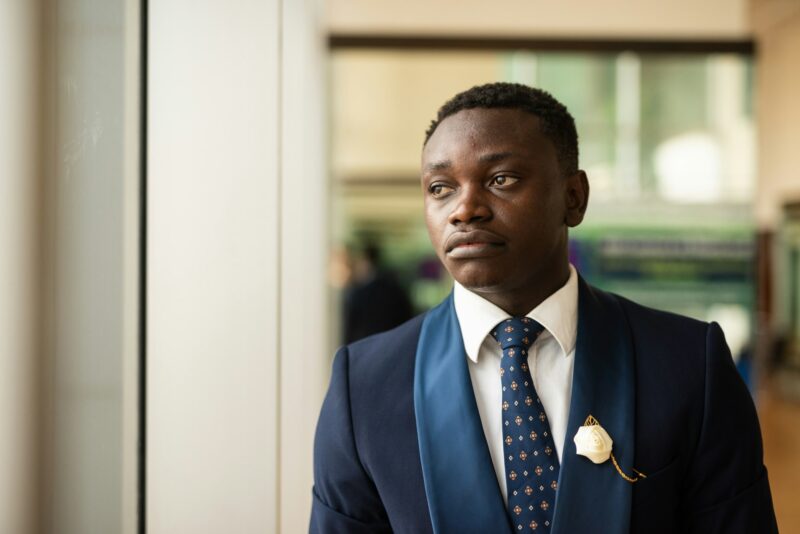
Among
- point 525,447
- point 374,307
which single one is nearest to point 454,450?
point 525,447

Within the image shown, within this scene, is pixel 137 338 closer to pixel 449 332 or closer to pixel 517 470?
pixel 449 332

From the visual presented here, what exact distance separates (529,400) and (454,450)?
133 mm

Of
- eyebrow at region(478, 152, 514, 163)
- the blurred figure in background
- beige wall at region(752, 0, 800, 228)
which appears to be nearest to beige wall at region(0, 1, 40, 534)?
eyebrow at region(478, 152, 514, 163)

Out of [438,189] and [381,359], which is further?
[381,359]

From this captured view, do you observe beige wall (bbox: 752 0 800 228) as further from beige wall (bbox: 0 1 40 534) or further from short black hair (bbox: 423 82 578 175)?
beige wall (bbox: 0 1 40 534)

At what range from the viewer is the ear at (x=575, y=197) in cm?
110

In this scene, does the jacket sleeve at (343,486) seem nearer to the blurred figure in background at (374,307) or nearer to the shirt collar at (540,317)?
the shirt collar at (540,317)

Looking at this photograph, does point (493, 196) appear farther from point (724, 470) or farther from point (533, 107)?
point (724, 470)

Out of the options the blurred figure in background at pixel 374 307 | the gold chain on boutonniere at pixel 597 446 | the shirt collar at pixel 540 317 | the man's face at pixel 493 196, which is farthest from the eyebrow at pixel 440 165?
the blurred figure in background at pixel 374 307

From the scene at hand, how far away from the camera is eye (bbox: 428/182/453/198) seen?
1.05m

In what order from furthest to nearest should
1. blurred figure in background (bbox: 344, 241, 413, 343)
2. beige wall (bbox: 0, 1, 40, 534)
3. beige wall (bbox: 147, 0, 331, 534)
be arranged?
blurred figure in background (bbox: 344, 241, 413, 343), beige wall (bbox: 147, 0, 331, 534), beige wall (bbox: 0, 1, 40, 534)

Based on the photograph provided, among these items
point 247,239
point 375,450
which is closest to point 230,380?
point 247,239

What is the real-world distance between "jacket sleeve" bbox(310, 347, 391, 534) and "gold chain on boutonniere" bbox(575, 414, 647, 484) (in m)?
0.33

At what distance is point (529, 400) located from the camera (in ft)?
3.42
